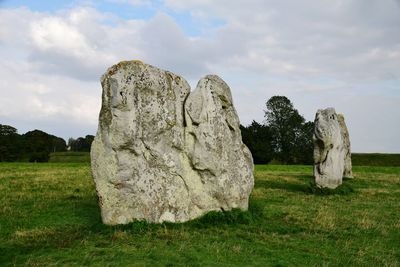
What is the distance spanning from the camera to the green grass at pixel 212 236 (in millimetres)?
9852

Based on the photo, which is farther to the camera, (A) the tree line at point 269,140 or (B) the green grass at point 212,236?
(A) the tree line at point 269,140

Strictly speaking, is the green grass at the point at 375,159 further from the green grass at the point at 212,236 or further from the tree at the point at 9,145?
the green grass at the point at 212,236

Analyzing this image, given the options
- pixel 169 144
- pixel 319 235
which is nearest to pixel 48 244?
pixel 169 144

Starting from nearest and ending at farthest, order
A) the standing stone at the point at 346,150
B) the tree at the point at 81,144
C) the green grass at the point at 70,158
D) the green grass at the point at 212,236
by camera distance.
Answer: the green grass at the point at 212,236 → the standing stone at the point at 346,150 → the green grass at the point at 70,158 → the tree at the point at 81,144

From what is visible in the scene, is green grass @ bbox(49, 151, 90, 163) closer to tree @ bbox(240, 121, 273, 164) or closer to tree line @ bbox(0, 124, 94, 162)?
tree line @ bbox(0, 124, 94, 162)

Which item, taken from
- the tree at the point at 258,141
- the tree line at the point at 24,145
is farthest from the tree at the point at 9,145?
the tree at the point at 258,141

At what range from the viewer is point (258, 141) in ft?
246

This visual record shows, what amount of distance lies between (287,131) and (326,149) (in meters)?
57.7

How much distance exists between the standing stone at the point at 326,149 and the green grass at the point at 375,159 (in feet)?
165

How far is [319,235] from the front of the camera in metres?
12.5

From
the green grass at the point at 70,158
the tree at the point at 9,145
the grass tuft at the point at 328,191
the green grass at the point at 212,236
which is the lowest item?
the green grass at the point at 212,236

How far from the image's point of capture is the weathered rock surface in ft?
42.7

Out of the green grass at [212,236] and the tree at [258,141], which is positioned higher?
the tree at [258,141]

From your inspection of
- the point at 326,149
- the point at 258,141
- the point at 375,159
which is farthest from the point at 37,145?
the point at 326,149
